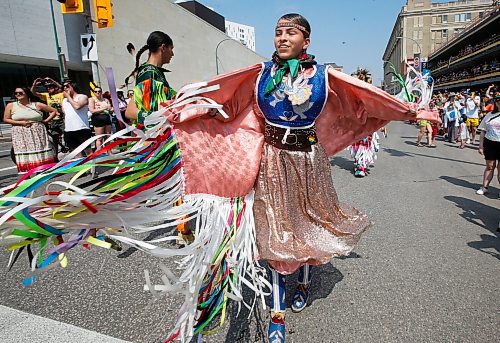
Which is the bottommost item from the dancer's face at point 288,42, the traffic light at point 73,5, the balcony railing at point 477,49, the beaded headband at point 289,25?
the dancer's face at point 288,42

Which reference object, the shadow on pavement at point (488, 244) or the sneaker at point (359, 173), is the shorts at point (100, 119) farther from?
the shadow on pavement at point (488, 244)

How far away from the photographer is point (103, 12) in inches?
314

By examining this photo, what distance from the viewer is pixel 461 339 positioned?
80.8 inches

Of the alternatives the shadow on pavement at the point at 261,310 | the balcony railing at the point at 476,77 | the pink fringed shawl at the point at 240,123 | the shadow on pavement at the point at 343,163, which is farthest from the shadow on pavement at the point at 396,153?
the balcony railing at the point at 476,77

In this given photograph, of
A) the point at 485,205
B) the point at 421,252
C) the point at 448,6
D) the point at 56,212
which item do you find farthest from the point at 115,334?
the point at 448,6

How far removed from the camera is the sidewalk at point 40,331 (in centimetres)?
206

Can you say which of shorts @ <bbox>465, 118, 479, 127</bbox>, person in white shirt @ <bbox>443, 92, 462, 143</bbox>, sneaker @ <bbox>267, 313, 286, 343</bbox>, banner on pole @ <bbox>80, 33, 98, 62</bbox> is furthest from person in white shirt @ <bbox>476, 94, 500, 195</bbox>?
banner on pole @ <bbox>80, 33, 98, 62</bbox>

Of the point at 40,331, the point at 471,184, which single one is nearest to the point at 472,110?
the point at 471,184

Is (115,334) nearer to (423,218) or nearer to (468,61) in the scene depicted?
(423,218)

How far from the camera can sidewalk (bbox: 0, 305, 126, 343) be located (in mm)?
2064

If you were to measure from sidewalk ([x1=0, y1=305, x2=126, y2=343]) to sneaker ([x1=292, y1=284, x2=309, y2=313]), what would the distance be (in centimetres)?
113

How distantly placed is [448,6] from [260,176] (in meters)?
89.9

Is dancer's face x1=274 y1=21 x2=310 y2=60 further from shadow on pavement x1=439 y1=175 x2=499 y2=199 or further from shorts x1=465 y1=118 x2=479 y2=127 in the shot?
shorts x1=465 y1=118 x2=479 y2=127

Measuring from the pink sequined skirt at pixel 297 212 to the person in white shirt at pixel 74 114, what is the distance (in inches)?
201
